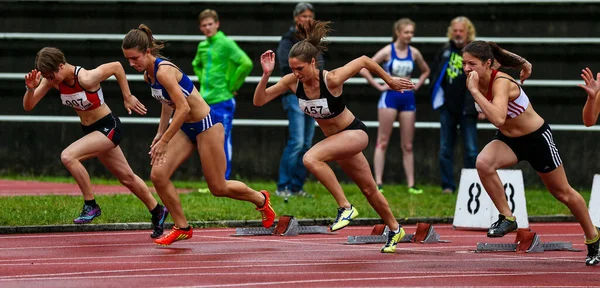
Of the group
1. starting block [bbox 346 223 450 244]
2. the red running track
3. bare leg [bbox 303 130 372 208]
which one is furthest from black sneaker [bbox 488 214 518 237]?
starting block [bbox 346 223 450 244]

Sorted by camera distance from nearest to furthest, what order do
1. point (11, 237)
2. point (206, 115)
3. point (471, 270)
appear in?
point (471, 270) → point (206, 115) → point (11, 237)

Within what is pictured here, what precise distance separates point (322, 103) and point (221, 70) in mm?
6336

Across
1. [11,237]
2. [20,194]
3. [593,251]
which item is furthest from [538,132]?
[20,194]

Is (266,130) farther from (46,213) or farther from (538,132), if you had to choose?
(538,132)

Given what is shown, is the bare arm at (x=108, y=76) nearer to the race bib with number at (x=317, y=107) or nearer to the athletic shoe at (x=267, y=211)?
the athletic shoe at (x=267, y=211)

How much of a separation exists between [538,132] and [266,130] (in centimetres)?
994

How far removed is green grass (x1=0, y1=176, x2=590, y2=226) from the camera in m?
14.1

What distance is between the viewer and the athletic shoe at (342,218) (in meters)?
11.6

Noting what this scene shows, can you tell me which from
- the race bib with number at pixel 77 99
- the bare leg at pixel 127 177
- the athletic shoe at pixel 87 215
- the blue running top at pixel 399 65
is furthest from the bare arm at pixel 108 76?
the blue running top at pixel 399 65

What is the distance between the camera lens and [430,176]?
67.2ft

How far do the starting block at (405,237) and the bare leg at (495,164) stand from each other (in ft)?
4.77

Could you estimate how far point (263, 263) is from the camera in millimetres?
10648

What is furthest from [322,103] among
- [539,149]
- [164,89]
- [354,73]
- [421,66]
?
[421,66]

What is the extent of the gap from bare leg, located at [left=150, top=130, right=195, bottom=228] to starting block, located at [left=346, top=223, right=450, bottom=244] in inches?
69.4
